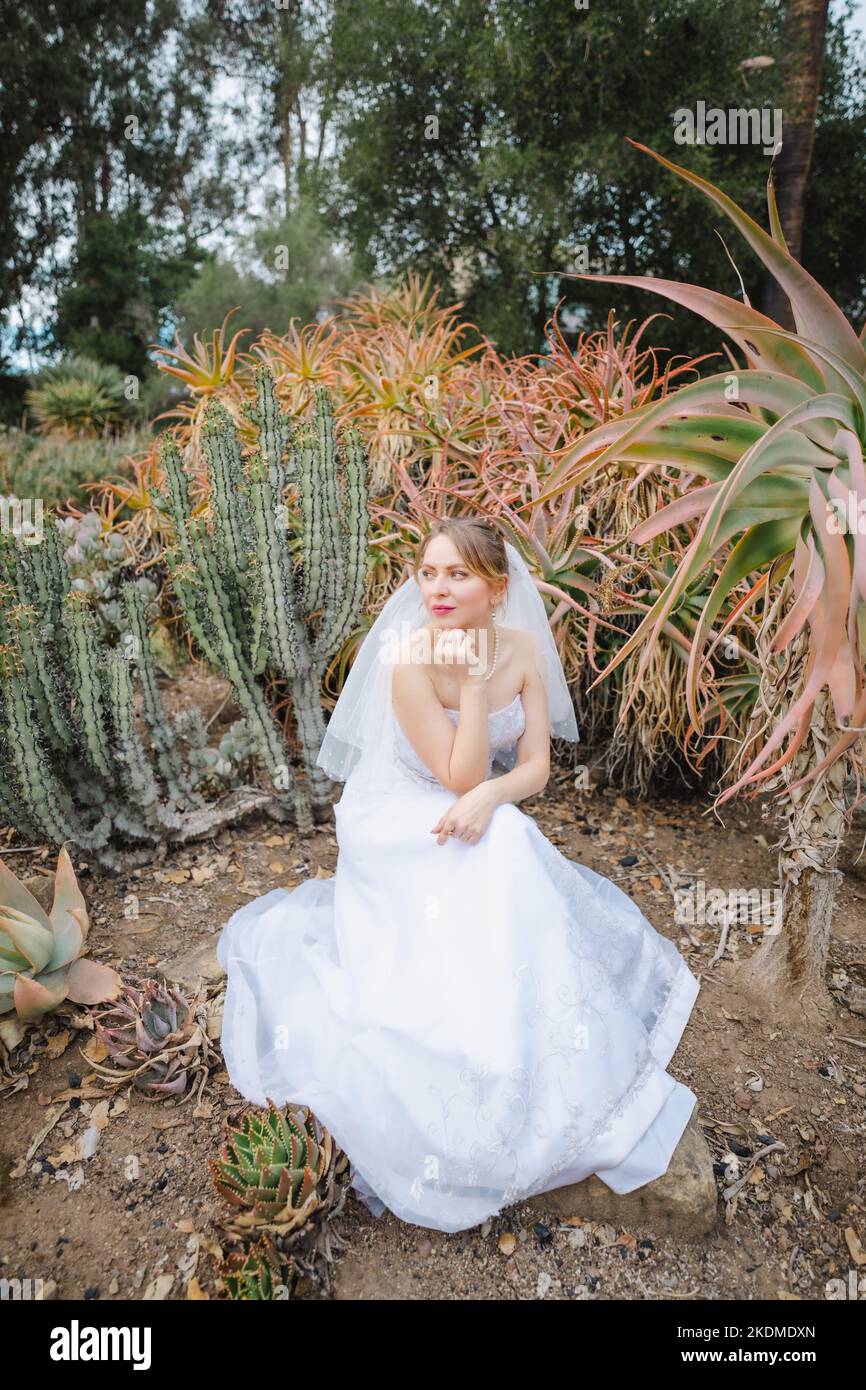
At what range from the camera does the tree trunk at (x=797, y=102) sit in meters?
8.24

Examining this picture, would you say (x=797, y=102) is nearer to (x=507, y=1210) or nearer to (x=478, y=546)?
(x=478, y=546)

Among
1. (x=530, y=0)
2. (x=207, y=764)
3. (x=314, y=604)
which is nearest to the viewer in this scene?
(x=314, y=604)

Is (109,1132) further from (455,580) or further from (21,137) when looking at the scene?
(21,137)

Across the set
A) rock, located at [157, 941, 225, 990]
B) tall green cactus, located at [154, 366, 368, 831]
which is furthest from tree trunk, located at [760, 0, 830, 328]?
rock, located at [157, 941, 225, 990]

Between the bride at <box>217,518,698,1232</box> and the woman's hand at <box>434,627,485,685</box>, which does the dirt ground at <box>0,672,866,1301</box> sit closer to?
the bride at <box>217,518,698,1232</box>

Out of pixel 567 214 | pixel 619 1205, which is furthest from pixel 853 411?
pixel 567 214

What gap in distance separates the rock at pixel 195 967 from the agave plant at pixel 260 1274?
930 millimetres

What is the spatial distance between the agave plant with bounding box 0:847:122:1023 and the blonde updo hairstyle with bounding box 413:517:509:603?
1.62m

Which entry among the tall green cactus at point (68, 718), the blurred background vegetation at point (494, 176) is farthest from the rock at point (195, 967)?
the blurred background vegetation at point (494, 176)

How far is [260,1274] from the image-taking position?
1.70 meters

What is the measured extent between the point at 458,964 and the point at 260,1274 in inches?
30.9
